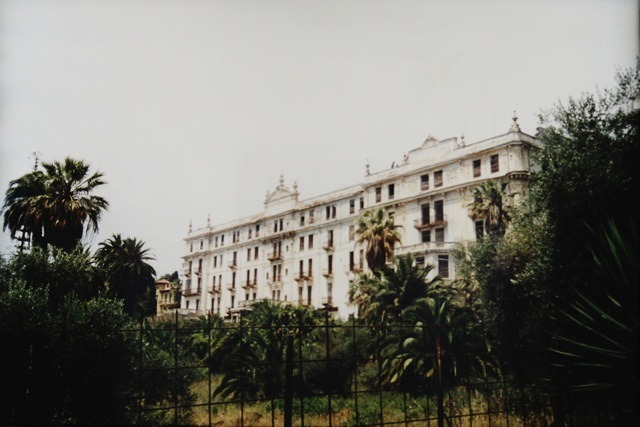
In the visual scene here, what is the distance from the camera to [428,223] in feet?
142

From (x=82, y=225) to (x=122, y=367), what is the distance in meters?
9.59

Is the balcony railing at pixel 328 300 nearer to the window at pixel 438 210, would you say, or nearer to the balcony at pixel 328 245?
the balcony at pixel 328 245

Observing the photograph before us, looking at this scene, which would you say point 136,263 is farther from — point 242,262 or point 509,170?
point 509,170

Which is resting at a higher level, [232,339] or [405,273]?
[405,273]

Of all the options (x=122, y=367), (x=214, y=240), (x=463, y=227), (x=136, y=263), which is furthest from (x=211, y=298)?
(x=122, y=367)

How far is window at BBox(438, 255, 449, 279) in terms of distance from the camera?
3997 centimetres

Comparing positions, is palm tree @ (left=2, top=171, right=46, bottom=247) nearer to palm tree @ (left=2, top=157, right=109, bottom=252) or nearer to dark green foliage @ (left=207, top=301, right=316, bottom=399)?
palm tree @ (left=2, top=157, right=109, bottom=252)

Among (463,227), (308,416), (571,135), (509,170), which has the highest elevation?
(509,170)

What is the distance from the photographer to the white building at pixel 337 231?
40219 millimetres

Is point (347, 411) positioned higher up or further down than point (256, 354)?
further down

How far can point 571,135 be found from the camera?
16016 millimetres

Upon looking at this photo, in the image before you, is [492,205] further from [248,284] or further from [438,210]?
[248,284]

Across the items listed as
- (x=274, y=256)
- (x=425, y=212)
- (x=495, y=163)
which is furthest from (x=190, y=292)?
(x=495, y=163)

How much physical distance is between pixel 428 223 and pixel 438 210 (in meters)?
1.43
